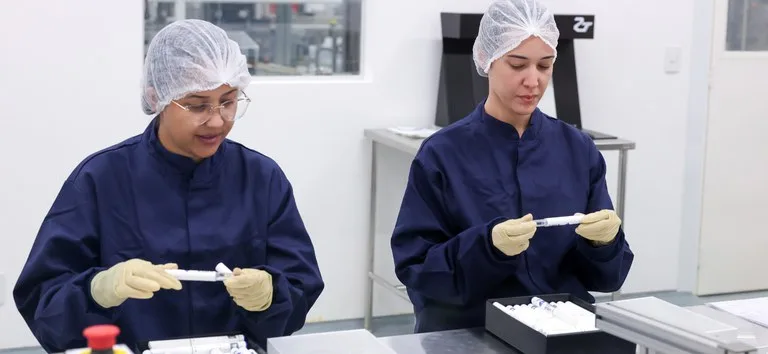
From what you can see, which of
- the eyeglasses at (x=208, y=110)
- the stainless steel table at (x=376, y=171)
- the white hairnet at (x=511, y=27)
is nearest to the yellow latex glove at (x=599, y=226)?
the white hairnet at (x=511, y=27)

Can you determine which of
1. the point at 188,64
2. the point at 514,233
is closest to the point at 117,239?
the point at 188,64

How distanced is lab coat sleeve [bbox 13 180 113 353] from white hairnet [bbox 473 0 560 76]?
89cm

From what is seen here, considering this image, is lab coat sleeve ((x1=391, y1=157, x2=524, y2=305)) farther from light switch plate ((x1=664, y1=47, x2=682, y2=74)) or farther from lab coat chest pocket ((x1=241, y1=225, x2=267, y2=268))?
light switch plate ((x1=664, y1=47, x2=682, y2=74))

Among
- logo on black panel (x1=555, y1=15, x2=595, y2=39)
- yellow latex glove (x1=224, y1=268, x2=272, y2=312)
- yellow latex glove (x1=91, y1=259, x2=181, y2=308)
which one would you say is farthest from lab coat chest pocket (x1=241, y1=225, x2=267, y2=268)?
logo on black panel (x1=555, y1=15, x2=595, y2=39)

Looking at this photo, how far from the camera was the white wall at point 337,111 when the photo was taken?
331 cm

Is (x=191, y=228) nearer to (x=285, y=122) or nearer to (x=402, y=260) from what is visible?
(x=402, y=260)

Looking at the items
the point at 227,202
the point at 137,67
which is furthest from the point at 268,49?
the point at 227,202

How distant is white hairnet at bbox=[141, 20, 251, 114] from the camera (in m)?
1.76

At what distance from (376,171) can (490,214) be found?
182 cm

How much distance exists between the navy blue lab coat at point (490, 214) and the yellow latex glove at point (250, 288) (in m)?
0.35

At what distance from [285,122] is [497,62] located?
1.67 meters

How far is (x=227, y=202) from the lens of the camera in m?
1.82

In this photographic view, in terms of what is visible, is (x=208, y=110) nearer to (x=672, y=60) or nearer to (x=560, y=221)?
(x=560, y=221)

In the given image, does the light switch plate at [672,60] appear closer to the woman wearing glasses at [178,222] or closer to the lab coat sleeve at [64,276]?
the woman wearing glasses at [178,222]
